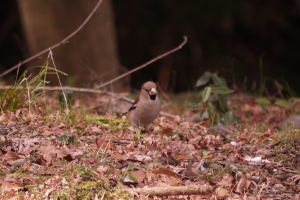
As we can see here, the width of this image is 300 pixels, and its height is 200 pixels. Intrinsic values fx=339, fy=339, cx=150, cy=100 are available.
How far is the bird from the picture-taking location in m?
3.94

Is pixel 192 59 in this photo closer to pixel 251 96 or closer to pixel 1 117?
pixel 251 96

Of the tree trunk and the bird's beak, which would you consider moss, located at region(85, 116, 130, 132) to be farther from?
the tree trunk

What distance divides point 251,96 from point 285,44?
5.52 meters

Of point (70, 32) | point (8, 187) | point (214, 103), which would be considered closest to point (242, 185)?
point (8, 187)

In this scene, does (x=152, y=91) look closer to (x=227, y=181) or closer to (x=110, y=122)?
(x=110, y=122)

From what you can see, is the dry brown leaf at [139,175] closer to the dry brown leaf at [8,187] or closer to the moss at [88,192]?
the moss at [88,192]

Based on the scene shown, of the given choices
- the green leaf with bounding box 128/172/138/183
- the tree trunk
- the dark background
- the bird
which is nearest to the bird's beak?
the bird

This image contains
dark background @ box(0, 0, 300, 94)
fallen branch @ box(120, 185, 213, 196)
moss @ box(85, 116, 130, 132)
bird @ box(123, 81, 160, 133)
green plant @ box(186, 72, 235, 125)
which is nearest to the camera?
fallen branch @ box(120, 185, 213, 196)

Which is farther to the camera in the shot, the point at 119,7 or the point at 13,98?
the point at 119,7

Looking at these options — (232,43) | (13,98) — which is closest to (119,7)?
(232,43)

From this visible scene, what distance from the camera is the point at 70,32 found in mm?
7277

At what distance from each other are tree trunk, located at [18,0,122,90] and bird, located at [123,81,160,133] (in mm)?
3073

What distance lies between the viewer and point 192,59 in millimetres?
11406

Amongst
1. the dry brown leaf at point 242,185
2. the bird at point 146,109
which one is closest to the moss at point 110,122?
the bird at point 146,109
